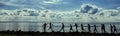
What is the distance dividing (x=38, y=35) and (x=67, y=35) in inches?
191

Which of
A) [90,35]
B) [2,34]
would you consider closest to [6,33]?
[2,34]

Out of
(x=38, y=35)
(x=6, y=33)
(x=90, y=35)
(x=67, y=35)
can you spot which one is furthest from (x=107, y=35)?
(x=6, y=33)

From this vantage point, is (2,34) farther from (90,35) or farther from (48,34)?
(90,35)

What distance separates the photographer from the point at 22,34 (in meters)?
54.3

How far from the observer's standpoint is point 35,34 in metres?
54.7

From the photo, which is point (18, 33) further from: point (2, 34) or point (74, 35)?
point (74, 35)

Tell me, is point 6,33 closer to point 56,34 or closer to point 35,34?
point 35,34

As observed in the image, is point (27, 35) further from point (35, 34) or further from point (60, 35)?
point (60, 35)

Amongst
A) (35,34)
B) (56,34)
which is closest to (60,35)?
(56,34)

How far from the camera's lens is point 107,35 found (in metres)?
56.8

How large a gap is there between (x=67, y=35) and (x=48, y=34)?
→ 3.67 meters

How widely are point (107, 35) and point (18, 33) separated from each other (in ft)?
50.6

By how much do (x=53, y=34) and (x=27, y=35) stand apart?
4.38 metres

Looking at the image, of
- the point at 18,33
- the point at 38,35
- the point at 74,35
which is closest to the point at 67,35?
Answer: the point at 74,35
